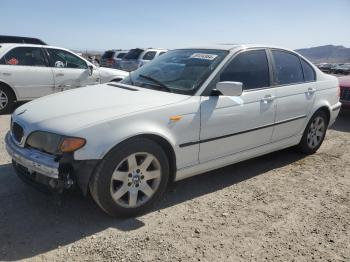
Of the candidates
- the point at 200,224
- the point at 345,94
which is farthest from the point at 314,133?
the point at 345,94

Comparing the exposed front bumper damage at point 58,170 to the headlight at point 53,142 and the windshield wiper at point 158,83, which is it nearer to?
the headlight at point 53,142

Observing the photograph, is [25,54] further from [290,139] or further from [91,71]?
[290,139]

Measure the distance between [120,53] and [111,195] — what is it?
17.1 meters

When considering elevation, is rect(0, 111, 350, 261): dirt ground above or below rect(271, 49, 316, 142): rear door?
below

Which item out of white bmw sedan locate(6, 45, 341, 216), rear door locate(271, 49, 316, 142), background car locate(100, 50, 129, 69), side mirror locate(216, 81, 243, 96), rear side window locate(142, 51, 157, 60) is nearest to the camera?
white bmw sedan locate(6, 45, 341, 216)

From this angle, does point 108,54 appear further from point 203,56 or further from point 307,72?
point 203,56

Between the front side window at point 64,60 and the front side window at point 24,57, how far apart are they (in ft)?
0.76

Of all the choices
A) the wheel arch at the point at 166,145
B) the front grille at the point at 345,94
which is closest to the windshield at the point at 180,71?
the wheel arch at the point at 166,145

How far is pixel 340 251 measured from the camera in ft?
10.6

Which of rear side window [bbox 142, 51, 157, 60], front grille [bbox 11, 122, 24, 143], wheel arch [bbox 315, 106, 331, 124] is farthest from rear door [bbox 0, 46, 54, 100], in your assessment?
rear side window [bbox 142, 51, 157, 60]

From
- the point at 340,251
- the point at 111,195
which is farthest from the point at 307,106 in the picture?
the point at 111,195

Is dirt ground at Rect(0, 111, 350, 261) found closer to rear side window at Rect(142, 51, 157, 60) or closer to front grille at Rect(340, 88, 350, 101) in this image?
front grille at Rect(340, 88, 350, 101)

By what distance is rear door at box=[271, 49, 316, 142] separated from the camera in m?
4.81

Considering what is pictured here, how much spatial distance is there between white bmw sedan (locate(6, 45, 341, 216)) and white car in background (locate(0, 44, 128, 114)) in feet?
15.4
